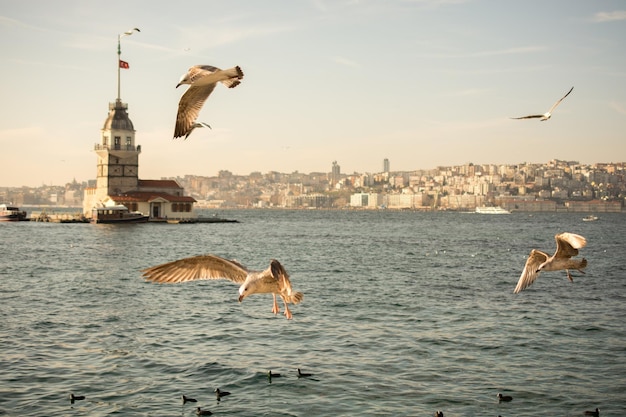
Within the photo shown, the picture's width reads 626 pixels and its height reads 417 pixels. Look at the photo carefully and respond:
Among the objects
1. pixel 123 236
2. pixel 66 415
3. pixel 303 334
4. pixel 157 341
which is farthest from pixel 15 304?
pixel 123 236

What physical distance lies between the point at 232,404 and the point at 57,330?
8.61 meters

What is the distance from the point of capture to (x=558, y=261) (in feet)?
32.4

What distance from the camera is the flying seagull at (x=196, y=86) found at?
23.7ft

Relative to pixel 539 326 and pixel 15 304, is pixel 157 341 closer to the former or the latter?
pixel 15 304

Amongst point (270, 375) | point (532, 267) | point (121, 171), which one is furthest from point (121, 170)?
point (532, 267)

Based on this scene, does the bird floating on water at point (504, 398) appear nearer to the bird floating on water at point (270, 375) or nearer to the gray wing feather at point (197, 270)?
the bird floating on water at point (270, 375)

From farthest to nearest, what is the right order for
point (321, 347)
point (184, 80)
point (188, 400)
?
point (321, 347) < point (188, 400) < point (184, 80)

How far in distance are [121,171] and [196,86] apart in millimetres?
80926

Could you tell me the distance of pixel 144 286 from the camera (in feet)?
101

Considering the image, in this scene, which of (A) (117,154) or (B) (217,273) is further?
(A) (117,154)

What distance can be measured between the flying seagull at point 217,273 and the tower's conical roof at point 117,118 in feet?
264

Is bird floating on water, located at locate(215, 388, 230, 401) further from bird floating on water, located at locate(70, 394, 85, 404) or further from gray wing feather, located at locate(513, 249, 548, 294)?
gray wing feather, located at locate(513, 249, 548, 294)

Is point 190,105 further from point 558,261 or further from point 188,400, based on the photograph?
point 188,400

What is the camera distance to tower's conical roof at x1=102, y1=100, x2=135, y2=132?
8525 cm
